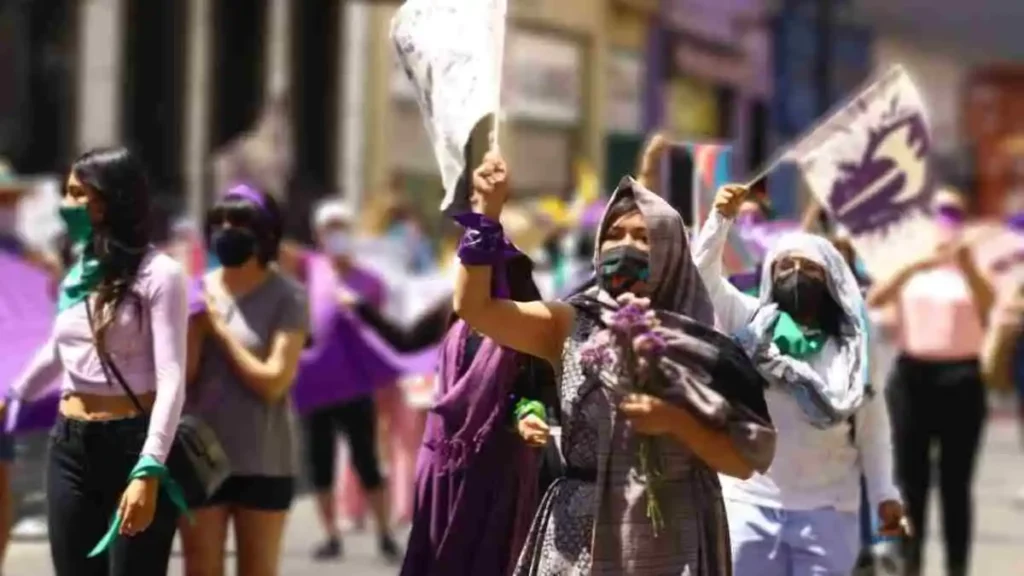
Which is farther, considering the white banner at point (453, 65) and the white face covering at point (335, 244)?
the white face covering at point (335, 244)

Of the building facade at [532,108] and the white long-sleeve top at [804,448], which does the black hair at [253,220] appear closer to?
the white long-sleeve top at [804,448]

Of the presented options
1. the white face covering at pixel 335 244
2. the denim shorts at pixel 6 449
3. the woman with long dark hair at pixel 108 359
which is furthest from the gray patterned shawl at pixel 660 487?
the white face covering at pixel 335 244

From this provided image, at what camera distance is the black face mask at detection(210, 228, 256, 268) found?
6.75 m

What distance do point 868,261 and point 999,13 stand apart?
59.0 feet

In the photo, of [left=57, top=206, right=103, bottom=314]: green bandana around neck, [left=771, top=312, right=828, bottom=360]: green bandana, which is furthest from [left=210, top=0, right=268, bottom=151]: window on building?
[left=771, top=312, right=828, bottom=360]: green bandana

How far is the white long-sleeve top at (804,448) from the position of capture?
19.8 ft

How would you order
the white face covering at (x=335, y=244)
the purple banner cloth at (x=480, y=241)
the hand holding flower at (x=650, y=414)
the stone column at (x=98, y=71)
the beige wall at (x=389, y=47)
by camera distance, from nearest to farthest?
1. the hand holding flower at (x=650, y=414)
2. the purple banner cloth at (x=480, y=241)
3. the white face covering at (x=335, y=244)
4. the stone column at (x=98, y=71)
5. the beige wall at (x=389, y=47)

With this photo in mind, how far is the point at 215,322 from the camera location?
6668mm

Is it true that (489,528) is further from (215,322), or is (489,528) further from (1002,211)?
(1002,211)

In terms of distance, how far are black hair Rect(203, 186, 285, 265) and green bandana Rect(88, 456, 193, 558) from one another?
3.53ft

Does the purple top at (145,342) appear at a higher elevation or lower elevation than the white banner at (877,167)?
lower

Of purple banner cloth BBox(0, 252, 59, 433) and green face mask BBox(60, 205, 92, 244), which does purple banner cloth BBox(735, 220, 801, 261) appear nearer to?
green face mask BBox(60, 205, 92, 244)

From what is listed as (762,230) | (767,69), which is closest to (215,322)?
(762,230)

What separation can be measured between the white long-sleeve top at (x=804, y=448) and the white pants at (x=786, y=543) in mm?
33
